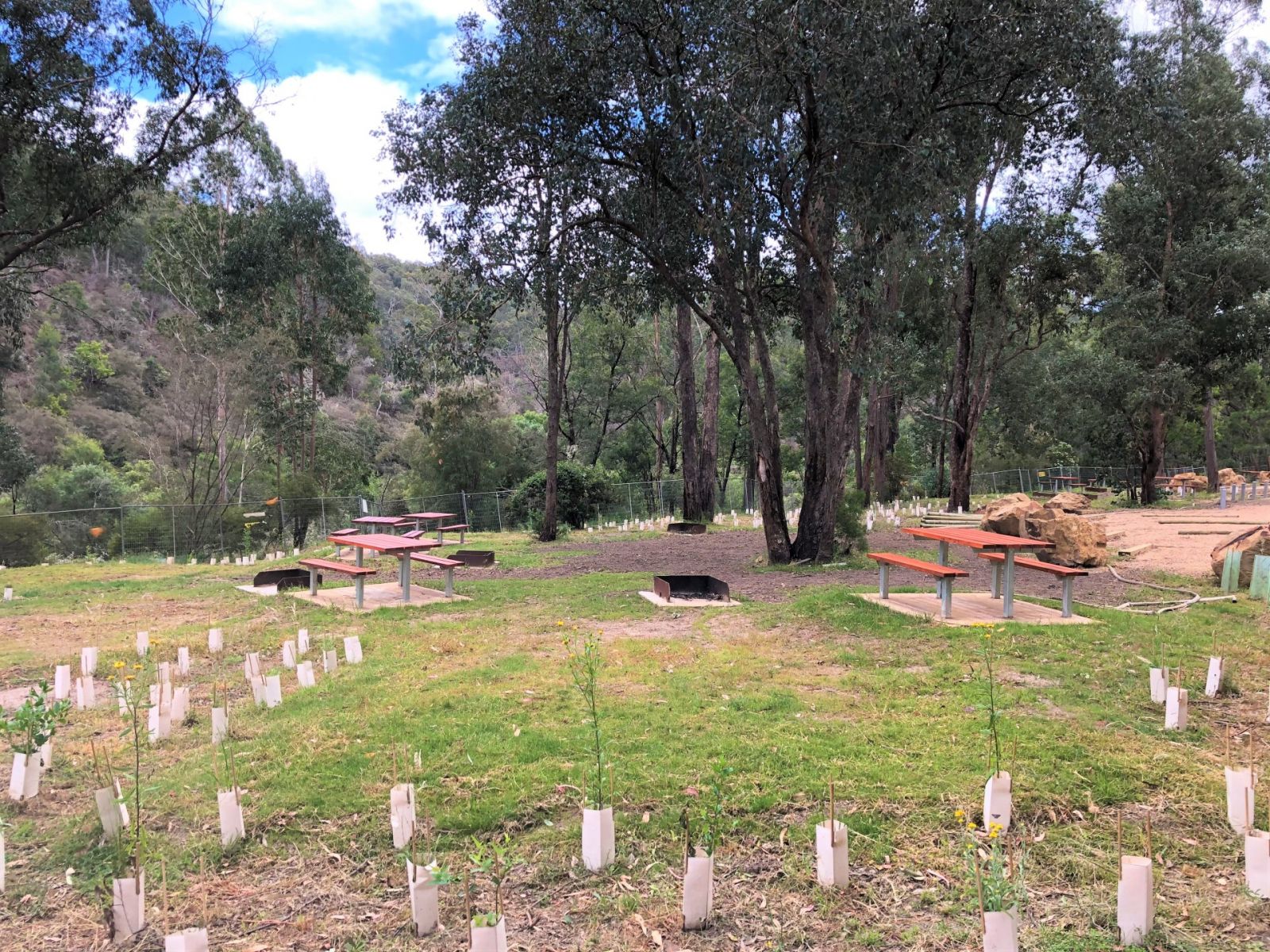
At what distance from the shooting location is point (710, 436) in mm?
22188

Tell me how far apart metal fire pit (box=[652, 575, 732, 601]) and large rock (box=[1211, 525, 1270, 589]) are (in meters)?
5.78

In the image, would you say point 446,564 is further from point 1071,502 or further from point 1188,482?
point 1188,482

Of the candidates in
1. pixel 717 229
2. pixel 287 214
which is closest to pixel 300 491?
pixel 287 214

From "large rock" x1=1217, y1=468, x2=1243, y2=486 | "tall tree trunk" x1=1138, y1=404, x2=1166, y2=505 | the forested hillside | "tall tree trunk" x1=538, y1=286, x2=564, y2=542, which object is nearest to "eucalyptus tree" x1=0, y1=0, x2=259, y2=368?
the forested hillside

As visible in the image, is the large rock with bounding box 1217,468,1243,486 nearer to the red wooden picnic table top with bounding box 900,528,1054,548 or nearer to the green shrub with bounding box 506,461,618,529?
the green shrub with bounding box 506,461,618,529

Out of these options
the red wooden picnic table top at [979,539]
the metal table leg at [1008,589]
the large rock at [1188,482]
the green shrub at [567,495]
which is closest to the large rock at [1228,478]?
the large rock at [1188,482]

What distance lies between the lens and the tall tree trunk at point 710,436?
21.6 meters

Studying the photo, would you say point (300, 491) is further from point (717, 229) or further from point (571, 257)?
point (717, 229)

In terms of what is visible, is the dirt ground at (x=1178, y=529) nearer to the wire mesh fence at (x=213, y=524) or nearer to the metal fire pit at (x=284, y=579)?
the metal fire pit at (x=284, y=579)

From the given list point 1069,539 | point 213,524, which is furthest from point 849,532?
point 213,524

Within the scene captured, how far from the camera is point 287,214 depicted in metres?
29.7

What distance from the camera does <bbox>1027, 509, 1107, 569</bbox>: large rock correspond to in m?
10.9

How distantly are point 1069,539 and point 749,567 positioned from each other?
4.47 m

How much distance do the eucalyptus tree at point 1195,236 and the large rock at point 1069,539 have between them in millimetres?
11502
